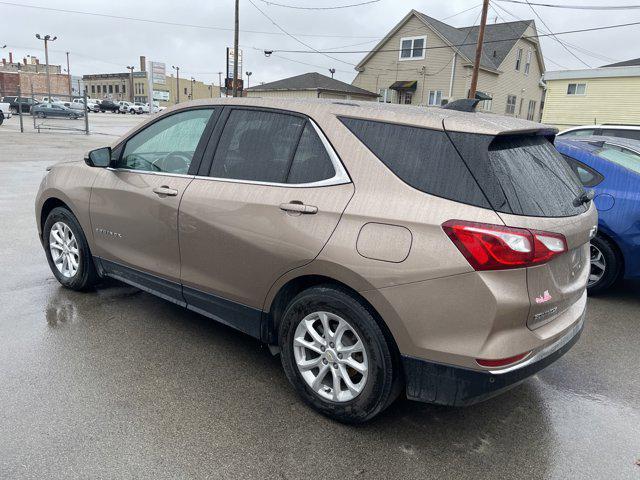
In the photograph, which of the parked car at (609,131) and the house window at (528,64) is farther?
the house window at (528,64)

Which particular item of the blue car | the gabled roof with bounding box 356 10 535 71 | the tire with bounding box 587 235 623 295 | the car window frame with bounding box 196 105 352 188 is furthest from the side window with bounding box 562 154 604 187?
the gabled roof with bounding box 356 10 535 71

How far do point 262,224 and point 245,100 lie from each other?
980 millimetres

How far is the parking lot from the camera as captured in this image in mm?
2533

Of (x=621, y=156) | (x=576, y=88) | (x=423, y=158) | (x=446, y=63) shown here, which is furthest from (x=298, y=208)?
(x=446, y=63)

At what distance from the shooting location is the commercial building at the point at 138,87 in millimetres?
92850

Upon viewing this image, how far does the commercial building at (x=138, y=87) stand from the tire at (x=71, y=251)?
289 feet

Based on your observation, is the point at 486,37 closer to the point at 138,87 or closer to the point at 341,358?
the point at 341,358

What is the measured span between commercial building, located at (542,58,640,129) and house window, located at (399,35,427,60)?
8432 mm

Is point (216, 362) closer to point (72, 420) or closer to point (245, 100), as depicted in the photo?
point (72, 420)

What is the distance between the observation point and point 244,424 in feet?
9.30

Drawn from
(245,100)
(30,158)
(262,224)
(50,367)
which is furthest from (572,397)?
(30,158)

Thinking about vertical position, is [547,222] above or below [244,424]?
above

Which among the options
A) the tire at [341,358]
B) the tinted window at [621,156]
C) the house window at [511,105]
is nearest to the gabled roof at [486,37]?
the house window at [511,105]

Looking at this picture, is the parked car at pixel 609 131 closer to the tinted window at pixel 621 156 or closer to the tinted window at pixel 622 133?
the tinted window at pixel 622 133
